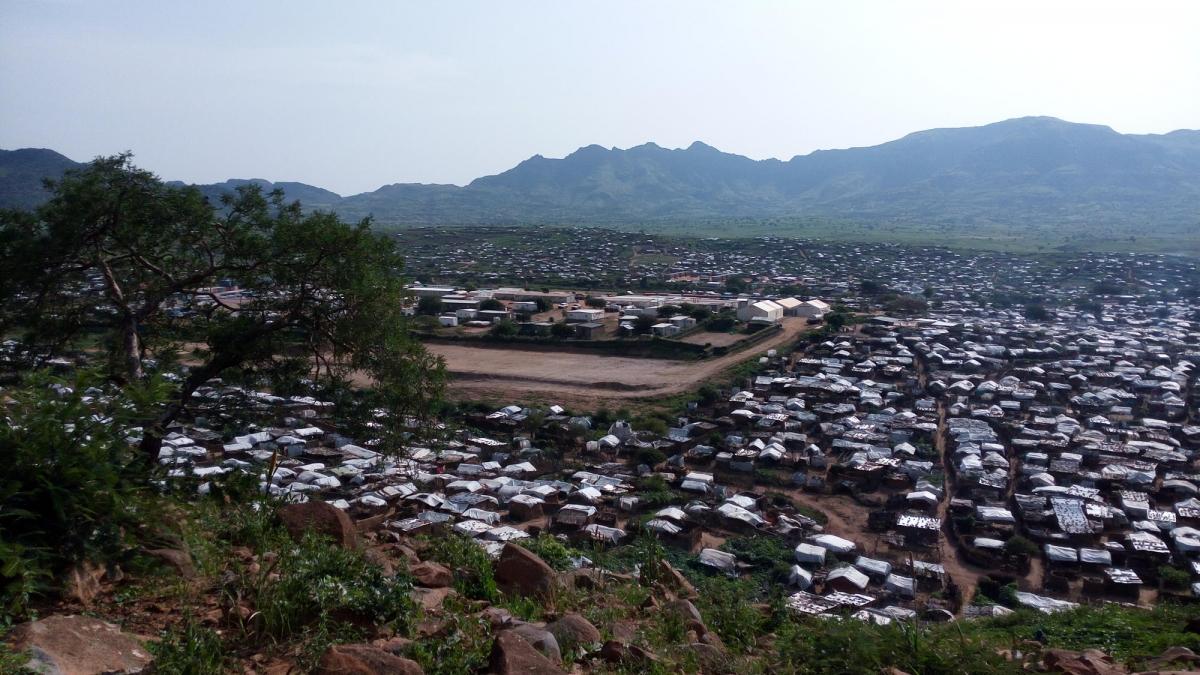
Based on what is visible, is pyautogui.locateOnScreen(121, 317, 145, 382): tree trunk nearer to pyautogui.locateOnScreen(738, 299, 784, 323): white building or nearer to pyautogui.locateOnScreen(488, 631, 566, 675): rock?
pyautogui.locateOnScreen(488, 631, 566, 675): rock

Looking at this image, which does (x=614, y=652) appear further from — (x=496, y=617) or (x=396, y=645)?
(x=396, y=645)

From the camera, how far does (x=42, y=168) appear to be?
9956 cm

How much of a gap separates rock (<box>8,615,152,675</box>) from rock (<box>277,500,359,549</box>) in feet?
5.84

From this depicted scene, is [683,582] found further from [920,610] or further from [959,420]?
[959,420]

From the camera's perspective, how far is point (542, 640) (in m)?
4.30

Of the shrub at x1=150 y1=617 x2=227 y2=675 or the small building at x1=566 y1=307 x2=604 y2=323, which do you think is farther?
the small building at x1=566 y1=307 x2=604 y2=323

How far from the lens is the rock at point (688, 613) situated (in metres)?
5.61

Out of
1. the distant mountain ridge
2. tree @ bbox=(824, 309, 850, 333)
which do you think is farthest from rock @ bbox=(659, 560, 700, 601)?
the distant mountain ridge

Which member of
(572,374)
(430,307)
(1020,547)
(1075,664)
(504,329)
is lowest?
(1020,547)

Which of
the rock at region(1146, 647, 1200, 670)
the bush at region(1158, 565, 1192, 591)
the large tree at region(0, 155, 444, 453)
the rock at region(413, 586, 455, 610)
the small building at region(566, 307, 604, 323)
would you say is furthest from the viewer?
the small building at region(566, 307, 604, 323)

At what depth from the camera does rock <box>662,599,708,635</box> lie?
561 centimetres

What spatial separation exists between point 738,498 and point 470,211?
498ft

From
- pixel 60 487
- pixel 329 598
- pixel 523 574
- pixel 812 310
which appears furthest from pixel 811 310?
pixel 60 487

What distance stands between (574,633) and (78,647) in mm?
2477
